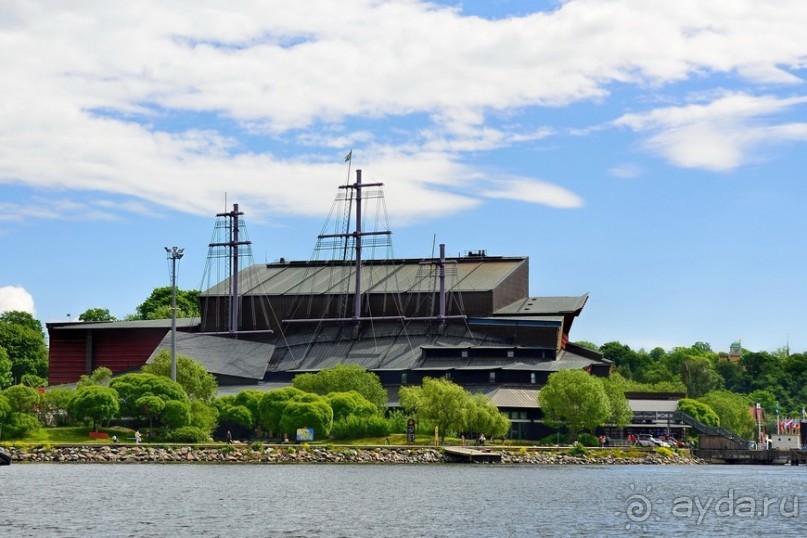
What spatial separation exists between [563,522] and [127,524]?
696 inches

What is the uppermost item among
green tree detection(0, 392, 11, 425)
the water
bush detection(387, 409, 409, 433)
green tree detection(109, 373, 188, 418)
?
green tree detection(109, 373, 188, 418)

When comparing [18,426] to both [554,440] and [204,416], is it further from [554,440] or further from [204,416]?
[554,440]

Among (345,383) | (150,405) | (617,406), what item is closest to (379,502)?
(150,405)

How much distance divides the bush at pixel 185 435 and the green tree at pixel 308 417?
287 inches

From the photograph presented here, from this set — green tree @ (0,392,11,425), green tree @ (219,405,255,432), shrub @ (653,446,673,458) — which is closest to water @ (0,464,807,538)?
green tree @ (0,392,11,425)

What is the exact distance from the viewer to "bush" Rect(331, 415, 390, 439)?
11131 cm

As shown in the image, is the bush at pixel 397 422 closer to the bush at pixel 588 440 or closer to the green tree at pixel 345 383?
the green tree at pixel 345 383

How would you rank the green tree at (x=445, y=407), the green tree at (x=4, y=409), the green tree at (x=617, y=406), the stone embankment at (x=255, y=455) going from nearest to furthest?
1. the stone embankment at (x=255, y=455)
2. the green tree at (x=4, y=409)
3. the green tree at (x=445, y=407)
4. the green tree at (x=617, y=406)

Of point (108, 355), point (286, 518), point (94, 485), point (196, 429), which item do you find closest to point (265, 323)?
point (108, 355)

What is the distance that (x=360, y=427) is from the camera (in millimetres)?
112000

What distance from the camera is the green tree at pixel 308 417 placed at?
354 feet

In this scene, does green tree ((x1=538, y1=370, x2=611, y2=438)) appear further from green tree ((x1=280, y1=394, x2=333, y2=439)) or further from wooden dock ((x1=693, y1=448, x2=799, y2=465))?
green tree ((x1=280, y1=394, x2=333, y2=439))

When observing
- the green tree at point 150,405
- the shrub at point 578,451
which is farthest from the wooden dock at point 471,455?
the green tree at point 150,405

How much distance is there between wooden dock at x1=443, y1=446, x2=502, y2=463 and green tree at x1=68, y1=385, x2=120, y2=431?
2551 cm
